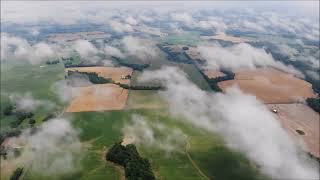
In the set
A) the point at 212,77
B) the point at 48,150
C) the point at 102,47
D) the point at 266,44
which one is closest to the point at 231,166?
the point at 48,150

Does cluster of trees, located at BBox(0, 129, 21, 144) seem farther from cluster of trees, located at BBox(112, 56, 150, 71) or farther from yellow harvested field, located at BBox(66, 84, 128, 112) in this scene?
cluster of trees, located at BBox(112, 56, 150, 71)

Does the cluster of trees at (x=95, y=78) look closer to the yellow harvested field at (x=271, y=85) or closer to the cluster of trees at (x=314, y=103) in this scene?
the yellow harvested field at (x=271, y=85)

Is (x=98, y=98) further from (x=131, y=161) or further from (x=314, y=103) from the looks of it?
(x=314, y=103)

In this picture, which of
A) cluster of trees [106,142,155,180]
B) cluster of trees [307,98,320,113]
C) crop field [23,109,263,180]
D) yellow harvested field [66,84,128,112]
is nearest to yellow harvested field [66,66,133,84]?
yellow harvested field [66,84,128,112]

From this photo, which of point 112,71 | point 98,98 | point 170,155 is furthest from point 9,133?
point 112,71

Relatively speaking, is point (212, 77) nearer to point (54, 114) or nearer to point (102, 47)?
point (54, 114)

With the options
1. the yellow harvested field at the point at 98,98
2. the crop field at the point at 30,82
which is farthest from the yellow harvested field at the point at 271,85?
the crop field at the point at 30,82
